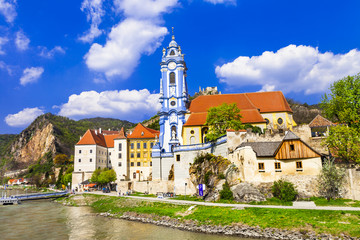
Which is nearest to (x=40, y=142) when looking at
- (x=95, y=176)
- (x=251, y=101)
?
(x=95, y=176)

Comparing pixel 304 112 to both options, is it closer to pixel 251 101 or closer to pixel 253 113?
pixel 251 101

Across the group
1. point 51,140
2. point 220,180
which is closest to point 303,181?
point 220,180

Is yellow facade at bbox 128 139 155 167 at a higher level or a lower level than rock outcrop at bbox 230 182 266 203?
higher

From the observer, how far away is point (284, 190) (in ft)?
101

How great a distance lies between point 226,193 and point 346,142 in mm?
15400

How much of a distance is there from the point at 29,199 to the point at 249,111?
53583 mm

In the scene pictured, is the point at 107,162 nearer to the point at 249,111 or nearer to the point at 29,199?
the point at 29,199

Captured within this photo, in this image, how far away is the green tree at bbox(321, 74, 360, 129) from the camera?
1414 inches

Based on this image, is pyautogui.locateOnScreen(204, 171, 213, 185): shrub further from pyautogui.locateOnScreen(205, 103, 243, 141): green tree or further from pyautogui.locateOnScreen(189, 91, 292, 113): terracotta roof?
pyautogui.locateOnScreen(189, 91, 292, 113): terracotta roof

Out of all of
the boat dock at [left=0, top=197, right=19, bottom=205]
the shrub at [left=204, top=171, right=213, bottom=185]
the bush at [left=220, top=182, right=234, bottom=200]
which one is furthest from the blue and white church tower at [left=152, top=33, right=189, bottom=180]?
the boat dock at [left=0, top=197, right=19, bottom=205]

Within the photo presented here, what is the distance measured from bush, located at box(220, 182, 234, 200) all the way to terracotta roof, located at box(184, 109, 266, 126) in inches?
736

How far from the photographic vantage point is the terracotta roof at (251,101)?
2174 inches

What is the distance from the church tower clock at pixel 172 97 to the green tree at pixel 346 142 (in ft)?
103

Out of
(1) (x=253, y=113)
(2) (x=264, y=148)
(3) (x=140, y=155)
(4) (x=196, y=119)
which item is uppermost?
(1) (x=253, y=113)
